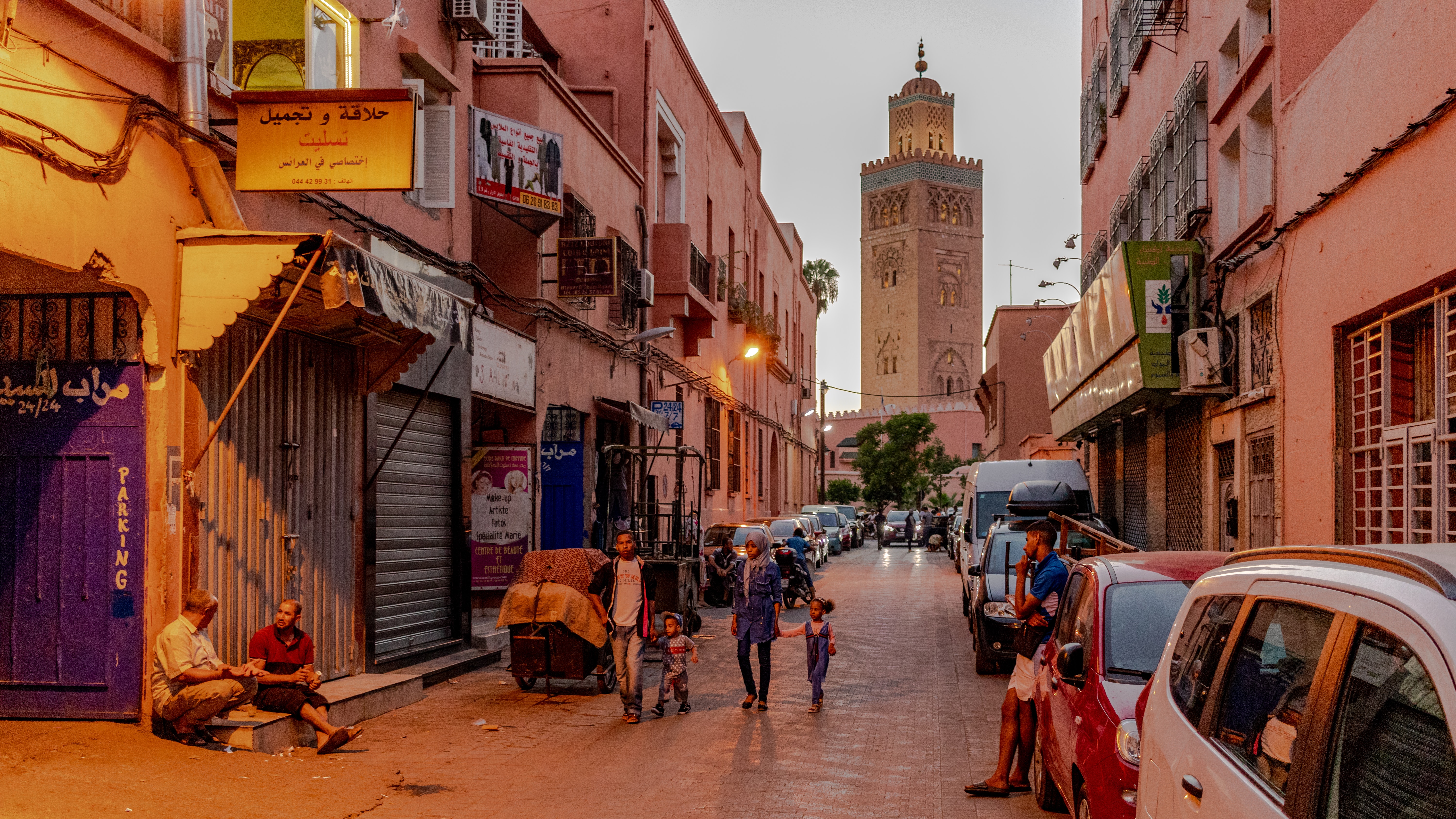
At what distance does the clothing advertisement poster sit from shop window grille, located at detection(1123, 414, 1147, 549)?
11.4 m

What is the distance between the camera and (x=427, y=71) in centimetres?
1437

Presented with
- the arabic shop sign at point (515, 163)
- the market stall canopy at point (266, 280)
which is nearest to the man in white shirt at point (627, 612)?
the market stall canopy at point (266, 280)

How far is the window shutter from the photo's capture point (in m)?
14.5

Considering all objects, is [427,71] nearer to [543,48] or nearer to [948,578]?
[543,48]

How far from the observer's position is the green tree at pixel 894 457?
6706cm

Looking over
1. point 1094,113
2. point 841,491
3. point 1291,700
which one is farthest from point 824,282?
point 1291,700

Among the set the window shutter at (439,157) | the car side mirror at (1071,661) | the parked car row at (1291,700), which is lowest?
the car side mirror at (1071,661)

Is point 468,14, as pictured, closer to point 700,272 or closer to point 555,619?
point 555,619

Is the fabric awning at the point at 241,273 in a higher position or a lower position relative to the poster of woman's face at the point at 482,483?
higher

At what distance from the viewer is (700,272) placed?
1087 inches

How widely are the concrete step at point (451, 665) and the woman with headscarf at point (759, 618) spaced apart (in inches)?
126

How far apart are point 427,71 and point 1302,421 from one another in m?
10.2

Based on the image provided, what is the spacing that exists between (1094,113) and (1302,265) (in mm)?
18150

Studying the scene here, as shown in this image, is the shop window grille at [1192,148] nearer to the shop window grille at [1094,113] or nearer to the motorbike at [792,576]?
the motorbike at [792,576]
